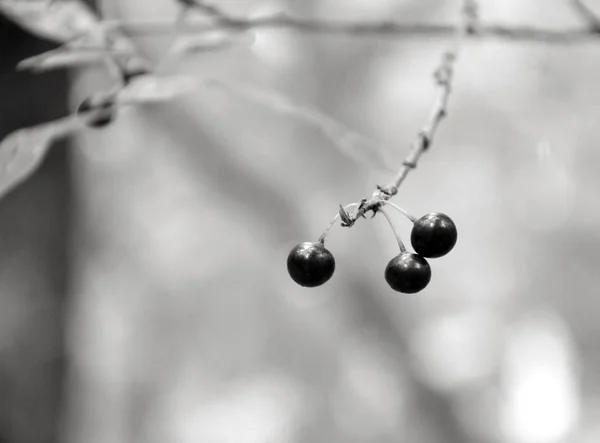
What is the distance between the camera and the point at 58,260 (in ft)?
8.12

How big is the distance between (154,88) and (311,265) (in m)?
0.47

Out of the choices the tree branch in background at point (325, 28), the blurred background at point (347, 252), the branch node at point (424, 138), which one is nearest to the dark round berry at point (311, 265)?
the branch node at point (424, 138)

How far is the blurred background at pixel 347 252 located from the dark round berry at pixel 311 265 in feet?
7.57

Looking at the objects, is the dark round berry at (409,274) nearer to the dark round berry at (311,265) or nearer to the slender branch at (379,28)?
the dark round berry at (311,265)

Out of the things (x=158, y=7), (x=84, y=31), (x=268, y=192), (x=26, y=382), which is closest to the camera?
(x=84, y=31)

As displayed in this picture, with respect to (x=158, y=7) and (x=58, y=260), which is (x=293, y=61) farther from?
(x=58, y=260)

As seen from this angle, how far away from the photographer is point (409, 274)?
73 cm

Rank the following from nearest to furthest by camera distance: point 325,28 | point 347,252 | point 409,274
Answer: point 409,274 → point 325,28 → point 347,252

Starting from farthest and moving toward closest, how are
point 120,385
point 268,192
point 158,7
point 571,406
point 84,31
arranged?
point 120,385 < point 571,406 < point 158,7 < point 268,192 < point 84,31

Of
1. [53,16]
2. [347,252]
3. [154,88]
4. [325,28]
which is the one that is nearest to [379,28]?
[325,28]

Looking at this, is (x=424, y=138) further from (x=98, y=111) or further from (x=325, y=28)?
(x=325, y=28)

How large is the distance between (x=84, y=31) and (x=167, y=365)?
531 centimetres

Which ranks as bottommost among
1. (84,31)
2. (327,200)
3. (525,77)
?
(84,31)

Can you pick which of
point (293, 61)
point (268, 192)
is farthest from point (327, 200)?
point (293, 61)
